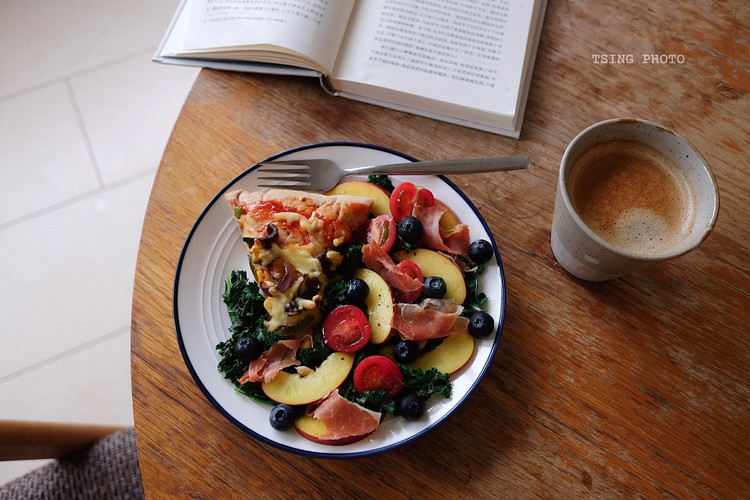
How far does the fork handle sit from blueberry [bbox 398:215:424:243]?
126 mm

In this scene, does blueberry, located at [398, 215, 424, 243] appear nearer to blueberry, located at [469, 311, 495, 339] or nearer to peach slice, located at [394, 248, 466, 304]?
peach slice, located at [394, 248, 466, 304]

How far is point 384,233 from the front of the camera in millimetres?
1190

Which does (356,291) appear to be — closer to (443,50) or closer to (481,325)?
(481,325)

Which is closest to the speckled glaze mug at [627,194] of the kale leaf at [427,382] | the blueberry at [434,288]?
the blueberry at [434,288]

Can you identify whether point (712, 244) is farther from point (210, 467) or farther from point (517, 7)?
point (210, 467)

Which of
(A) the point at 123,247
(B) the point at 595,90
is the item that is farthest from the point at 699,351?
(A) the point at 123,247

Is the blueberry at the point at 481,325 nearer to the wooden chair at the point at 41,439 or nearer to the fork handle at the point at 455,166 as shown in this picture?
the fork handle at the point at 455,166

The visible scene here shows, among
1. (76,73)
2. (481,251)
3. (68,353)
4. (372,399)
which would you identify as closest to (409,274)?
(481,251)

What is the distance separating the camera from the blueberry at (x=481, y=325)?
1.09 meters

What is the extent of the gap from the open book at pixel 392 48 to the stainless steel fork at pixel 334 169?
0.49ft

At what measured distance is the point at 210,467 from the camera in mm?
1113

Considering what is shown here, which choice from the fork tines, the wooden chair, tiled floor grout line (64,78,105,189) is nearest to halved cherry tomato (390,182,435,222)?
the fork tines

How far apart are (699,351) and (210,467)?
3.42 ft

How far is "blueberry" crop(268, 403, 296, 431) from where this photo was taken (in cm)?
104
